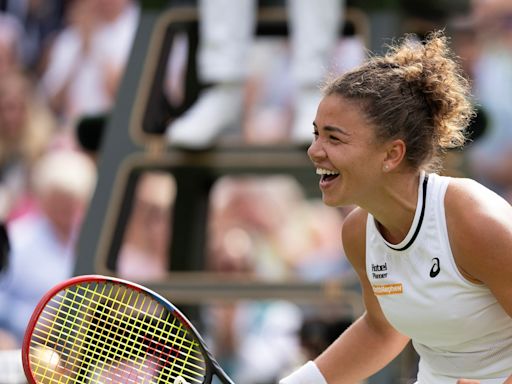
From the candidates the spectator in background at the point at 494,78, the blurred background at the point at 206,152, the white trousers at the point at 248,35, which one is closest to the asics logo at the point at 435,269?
the blurred background at the point at 206,152

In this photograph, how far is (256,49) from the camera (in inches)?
308

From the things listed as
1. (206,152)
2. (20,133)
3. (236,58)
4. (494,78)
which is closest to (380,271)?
(206,152)

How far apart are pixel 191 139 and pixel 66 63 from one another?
3.36m

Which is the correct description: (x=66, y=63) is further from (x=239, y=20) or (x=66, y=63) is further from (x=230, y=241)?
(x=239, y=20)

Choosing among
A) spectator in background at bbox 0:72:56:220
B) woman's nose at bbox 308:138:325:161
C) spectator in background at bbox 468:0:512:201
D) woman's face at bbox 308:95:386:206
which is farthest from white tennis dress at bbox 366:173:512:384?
spectator in background at bbox 0:72:56:220

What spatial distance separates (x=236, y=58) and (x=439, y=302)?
2.63 meters

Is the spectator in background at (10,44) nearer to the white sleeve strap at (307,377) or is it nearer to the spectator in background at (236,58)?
the spectator in background at (236,58)

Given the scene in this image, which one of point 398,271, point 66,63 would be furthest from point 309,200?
point 398,271

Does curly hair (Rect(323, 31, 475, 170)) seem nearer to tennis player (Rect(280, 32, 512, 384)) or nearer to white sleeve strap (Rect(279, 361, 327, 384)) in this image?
tennis player (Rect(280, 32, 512, 384))

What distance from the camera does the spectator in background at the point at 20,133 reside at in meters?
8.22

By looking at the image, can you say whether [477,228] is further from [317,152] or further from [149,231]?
[149,231]

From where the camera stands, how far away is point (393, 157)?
123 inches

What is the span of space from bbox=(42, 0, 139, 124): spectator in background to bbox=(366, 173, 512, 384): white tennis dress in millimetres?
5046

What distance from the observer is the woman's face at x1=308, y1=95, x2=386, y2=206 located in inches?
122
